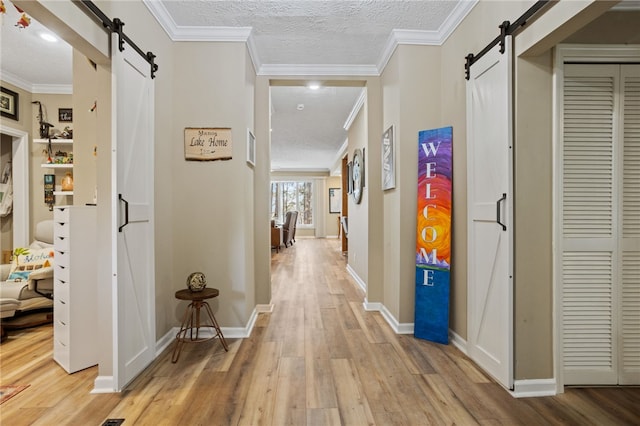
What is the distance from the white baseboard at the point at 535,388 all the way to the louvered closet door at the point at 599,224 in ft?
0.51

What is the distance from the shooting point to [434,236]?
2.77m

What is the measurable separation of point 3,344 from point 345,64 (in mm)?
4064

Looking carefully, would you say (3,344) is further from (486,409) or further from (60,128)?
(486,409)

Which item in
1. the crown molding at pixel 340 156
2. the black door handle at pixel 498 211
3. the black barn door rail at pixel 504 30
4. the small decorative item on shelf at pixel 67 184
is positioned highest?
the crown molding at pixel 340 156

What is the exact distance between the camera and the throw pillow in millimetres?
3281

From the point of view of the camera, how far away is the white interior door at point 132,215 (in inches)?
78.0

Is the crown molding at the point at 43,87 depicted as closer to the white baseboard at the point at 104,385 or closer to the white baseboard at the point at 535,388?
the white baseboard at the point at 104,385

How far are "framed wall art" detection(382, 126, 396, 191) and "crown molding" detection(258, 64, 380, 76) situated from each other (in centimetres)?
79

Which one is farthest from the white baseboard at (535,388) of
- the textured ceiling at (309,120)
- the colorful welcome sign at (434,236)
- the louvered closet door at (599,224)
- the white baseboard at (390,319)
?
the textured ceiling at (309,120)

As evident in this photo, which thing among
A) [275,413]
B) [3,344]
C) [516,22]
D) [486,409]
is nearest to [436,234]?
[486,409]

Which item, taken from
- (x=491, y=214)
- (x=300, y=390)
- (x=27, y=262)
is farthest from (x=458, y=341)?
(x=27, y=262)

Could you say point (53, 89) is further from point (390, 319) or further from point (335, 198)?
point (335, 198)

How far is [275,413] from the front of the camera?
1784 mm

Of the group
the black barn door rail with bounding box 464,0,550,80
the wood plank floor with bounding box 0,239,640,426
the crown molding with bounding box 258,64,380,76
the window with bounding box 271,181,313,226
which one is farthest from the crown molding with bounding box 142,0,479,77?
the window with bounding box 271,181,313,226
